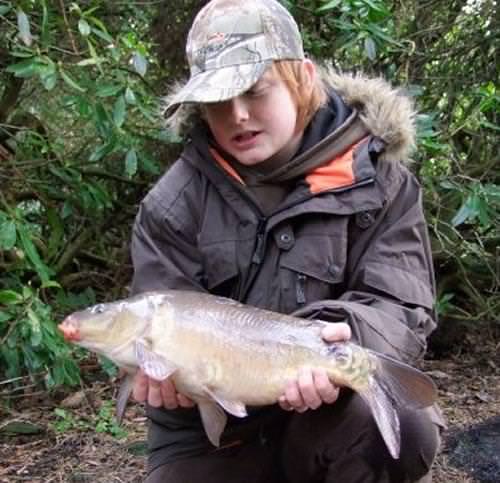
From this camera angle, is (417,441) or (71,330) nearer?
(71,330)

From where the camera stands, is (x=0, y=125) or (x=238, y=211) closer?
(x=238, y=211)

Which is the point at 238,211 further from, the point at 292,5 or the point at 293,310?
the point at 292,5

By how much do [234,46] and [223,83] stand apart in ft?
0.30

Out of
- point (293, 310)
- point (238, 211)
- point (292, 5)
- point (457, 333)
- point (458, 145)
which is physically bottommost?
point (457, 333)

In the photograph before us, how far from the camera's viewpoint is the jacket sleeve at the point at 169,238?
1.93m

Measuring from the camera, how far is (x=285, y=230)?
1.87 m

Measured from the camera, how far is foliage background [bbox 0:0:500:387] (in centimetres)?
257

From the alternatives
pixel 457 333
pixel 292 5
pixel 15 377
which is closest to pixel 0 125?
pixel 15 377

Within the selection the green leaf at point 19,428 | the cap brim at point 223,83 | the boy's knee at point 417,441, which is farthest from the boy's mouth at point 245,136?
the green leaf at point 19,428

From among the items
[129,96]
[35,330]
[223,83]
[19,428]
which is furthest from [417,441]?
[19,428]

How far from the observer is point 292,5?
293 cm

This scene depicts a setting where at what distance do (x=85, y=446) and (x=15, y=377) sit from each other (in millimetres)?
296

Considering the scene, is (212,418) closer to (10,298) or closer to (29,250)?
(10,298)

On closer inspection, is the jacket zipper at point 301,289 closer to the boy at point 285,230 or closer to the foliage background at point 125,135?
the boy at point 285,230
